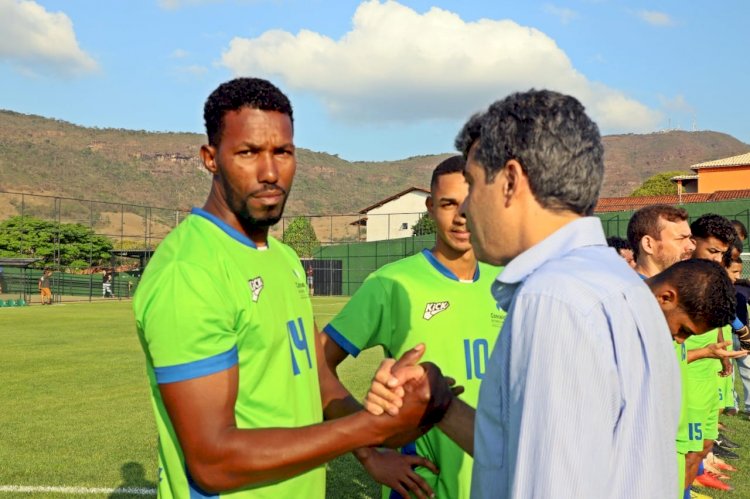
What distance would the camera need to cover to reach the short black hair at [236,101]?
2.72 meters

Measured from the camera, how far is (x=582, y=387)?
158 cm

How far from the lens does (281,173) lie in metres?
2.78

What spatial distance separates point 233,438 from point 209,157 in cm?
106

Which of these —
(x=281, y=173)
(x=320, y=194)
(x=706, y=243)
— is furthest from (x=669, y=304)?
(x=320, y=194)

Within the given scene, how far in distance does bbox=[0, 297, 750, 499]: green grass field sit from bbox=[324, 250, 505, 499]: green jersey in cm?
230

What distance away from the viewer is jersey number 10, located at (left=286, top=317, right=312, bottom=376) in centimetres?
272

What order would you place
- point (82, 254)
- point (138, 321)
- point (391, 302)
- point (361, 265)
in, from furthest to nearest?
point (82, 254) < point (361, 265) < point (391, 302) < point (138, 321)

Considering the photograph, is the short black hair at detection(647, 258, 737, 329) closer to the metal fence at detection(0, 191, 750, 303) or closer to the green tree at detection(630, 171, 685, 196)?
the metal fence at detection(0, 191, 750, 303)

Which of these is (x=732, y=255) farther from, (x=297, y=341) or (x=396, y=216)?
(x=396, y=216)

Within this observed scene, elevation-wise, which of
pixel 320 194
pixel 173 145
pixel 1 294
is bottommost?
pixel 1 294

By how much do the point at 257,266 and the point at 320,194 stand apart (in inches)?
5496

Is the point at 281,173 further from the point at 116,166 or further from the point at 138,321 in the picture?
the point at 116,166

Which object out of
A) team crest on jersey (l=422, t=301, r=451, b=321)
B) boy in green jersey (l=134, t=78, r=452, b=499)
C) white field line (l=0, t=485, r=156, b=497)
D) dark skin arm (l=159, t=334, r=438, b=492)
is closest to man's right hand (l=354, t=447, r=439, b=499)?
boy in green jersey (l=134, t=78, r=452, b=499)

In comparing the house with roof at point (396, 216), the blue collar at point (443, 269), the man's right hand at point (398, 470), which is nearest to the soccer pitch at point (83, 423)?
the blue collar at point (443, 269)
